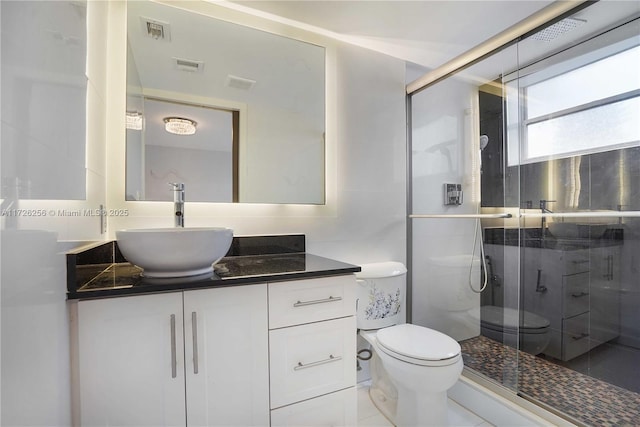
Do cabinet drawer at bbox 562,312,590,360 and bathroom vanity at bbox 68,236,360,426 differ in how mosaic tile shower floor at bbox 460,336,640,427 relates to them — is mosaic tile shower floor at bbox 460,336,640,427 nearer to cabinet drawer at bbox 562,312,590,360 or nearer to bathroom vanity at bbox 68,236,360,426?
cabinet drawer at bbox 562,312,590,360

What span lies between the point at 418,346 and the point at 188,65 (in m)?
1.83

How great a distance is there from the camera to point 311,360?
1.15 m

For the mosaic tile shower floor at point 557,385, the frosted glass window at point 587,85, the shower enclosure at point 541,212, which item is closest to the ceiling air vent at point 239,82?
the shower enclosure at point 541,212

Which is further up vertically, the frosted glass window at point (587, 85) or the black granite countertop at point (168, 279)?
the frosted glass window at point (587, 85)

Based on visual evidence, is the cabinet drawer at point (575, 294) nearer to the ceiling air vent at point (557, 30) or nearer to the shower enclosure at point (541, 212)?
the shower enclosure at point (541, 212)

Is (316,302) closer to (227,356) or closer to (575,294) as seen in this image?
(227,356)

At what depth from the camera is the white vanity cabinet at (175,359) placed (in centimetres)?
89

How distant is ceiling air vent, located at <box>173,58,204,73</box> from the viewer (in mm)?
1536

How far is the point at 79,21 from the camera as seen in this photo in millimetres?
1025

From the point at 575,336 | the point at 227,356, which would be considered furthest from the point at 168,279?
the point at 575,336

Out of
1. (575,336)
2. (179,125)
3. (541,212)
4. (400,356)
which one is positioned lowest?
(575,336)

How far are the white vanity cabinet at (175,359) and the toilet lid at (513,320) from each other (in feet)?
5.53

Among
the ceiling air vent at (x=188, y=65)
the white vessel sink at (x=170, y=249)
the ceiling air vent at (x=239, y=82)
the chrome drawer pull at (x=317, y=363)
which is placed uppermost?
the ceiling air vent at (x=188, y=65)

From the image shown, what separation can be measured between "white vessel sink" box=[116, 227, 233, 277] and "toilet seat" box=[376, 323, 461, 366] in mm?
949
